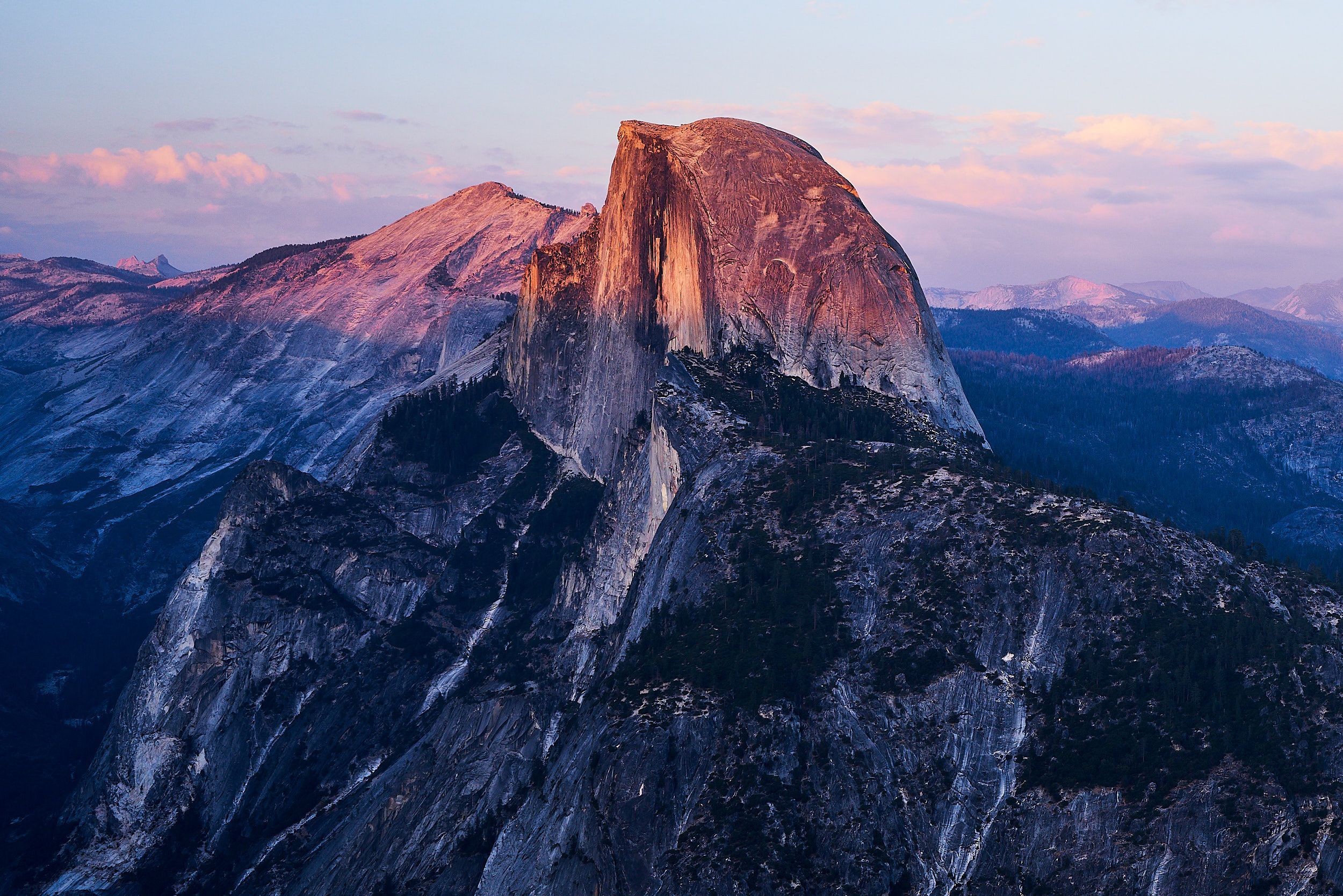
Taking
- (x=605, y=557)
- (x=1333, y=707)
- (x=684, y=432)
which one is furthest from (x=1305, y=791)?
(x=605, y=557)

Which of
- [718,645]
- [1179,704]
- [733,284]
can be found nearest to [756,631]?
[718,645]

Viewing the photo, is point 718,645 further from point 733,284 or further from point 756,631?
point 733,284

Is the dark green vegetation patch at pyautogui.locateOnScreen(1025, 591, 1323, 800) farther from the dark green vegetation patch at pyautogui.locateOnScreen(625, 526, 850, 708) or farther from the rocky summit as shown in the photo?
the dark green vegetation patch at pyautogui.locateOnScreen(625, 526, 850, 708)

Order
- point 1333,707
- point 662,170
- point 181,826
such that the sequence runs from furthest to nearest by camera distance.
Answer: point 662,170 < point 181,826 < point 1333,707

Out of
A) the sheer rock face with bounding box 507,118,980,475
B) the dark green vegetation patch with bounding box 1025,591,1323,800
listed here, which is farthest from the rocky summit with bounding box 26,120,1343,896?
the sheer rock face with bounding box 507,118,980,475

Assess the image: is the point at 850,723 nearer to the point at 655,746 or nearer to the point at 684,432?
the point at 655,746

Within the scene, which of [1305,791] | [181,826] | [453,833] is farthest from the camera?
[181,826]
